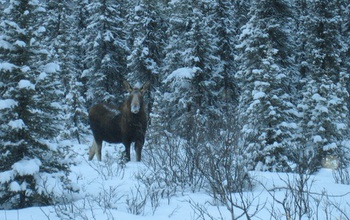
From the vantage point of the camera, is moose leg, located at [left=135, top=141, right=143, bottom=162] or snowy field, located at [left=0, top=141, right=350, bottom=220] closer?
snowy field, located at [left=0, top=141, right=350, bottom=220]

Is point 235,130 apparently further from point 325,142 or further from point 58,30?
point 58,30

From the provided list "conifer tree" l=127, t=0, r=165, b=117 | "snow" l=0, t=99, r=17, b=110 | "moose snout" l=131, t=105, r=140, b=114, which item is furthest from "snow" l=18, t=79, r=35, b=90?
"conifer tree" l=127, t=0, r=165, b=117

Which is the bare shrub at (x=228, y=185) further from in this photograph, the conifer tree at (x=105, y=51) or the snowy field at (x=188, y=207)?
the conifer tree at (x=105, y=51)

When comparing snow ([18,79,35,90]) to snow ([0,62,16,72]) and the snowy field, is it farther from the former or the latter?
the snowy field

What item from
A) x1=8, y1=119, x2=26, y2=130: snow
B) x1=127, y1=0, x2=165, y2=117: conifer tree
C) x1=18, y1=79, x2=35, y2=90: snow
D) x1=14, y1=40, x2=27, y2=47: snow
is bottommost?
x1=8, y1=119, x2=26, y2=130: snow

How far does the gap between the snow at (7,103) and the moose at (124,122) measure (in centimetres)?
492

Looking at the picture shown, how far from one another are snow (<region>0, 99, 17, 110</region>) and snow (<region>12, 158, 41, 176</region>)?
966 mm

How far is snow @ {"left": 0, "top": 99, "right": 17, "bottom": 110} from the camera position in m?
6.16

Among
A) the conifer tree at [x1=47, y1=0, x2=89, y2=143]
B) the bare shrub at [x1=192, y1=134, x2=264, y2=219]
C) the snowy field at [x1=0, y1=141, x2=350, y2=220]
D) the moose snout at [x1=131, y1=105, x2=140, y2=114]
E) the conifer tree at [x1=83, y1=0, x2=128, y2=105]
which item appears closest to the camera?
the bare shrub at [x1=192, y1=134, x2=264, y2=219]

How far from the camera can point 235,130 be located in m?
6.72

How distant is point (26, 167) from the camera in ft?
20.0

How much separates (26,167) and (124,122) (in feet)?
19.9

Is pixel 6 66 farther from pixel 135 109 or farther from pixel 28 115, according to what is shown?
pixel 135 109

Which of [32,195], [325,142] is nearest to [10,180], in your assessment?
[32,195]
